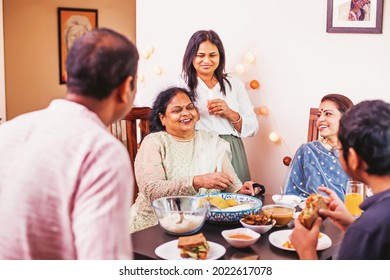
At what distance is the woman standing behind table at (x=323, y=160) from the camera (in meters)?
2.45

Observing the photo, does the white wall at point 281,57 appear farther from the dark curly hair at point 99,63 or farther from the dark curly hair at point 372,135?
the dark curly hair at point 99,63

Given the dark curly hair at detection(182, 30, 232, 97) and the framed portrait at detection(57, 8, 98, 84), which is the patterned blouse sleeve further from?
the framed portrait at detection(57, 8, 98, 84)

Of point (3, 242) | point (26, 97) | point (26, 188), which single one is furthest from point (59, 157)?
point (26, 97)

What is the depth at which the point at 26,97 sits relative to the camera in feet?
18.9

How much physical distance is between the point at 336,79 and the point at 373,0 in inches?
17.5

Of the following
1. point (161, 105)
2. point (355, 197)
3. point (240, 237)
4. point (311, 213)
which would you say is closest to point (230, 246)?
point (240, 237)

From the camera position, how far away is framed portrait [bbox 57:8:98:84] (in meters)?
5.98

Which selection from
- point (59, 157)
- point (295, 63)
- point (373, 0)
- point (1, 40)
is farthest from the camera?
point (1, 40)

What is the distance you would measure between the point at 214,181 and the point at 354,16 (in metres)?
1.38

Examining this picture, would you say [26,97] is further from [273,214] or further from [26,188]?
[26,188]

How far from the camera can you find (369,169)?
47.5 inches

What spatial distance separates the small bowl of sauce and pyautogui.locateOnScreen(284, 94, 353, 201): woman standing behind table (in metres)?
0.87

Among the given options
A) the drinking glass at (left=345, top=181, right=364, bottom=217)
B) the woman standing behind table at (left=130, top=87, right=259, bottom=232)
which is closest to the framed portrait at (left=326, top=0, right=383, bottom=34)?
the woman standing behind table at (left=130, top=87, right=259, bottom=232)
